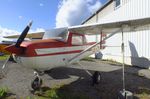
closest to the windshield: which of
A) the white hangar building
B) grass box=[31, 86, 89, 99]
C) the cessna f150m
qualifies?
the cessna f150m

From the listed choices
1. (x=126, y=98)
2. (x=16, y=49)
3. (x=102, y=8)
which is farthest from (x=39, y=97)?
(x=102, y=8)

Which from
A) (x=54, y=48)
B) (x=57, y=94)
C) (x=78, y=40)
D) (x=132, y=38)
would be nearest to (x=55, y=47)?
(x=54, y=48)

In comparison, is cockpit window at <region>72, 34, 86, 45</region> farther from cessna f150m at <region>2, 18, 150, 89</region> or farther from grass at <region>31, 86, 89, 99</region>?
grass at <region>31, 86, 89, 99</region>

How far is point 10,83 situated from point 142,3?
33.3 ft

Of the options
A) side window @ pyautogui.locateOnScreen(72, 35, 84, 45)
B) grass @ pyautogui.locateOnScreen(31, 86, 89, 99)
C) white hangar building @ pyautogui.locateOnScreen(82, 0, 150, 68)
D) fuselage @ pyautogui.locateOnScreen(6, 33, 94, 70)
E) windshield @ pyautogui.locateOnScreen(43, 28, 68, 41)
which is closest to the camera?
fuselage @ pyautogui.locateOnScreen(6, 33, 94, 70)

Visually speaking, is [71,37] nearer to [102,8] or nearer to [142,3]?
[142,3]

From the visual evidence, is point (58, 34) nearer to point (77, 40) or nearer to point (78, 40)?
point (77, 40)

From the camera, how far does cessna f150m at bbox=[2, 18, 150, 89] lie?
6.65 m

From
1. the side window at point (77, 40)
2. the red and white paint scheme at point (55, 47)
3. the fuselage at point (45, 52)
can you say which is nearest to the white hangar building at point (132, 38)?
the side window at point (77, 40)

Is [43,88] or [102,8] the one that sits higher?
[102,8]

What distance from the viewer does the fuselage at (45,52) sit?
6641 mm

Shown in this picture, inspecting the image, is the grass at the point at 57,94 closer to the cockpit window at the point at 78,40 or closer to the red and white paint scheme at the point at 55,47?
the red and white paint scheme at the point at 55,47

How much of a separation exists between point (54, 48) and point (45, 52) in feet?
1.63

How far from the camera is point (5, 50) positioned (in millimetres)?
6320
